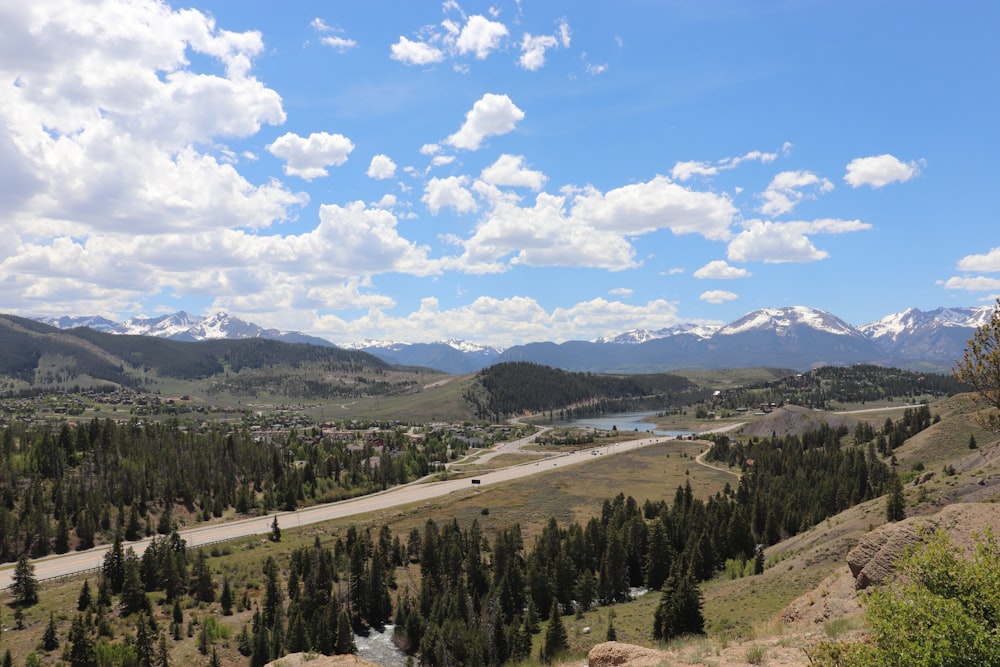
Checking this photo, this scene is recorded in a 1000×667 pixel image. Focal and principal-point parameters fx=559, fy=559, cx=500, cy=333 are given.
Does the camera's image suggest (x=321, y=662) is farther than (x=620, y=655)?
Yes

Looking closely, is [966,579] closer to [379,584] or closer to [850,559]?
[850,559]

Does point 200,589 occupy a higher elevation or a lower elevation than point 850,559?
lower

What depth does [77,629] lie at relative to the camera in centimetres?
5106

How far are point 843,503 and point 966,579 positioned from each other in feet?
310

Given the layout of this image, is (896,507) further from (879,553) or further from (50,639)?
(50,639)

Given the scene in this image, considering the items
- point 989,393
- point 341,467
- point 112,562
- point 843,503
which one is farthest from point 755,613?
point 341,467

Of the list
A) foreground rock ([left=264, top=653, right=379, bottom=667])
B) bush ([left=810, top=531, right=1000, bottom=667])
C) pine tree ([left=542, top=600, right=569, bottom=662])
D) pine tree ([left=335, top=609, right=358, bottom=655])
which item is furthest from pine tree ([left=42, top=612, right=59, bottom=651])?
bush ([left=810, top=531, right=1000, bottom=667])

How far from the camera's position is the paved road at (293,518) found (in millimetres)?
87938

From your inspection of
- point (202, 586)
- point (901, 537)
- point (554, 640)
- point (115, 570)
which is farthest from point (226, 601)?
point (901, 537)

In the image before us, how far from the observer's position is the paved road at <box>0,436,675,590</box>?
87.9 m

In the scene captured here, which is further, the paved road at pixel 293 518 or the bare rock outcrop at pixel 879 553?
the paved road at pixel 293 518

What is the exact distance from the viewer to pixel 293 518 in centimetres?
12394

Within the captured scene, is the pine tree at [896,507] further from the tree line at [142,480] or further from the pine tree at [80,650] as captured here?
the tree line at [142,480]

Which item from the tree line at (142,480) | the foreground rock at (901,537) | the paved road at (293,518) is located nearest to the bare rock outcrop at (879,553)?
the foreground rock at (901,537)
